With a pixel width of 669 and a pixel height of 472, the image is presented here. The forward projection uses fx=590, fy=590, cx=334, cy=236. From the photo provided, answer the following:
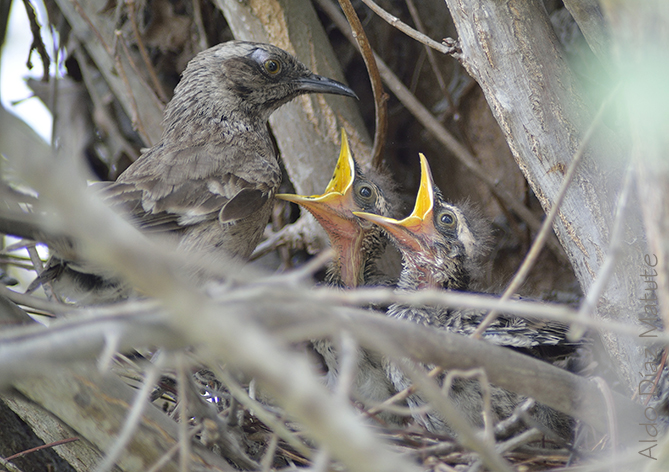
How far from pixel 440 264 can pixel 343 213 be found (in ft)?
1.76

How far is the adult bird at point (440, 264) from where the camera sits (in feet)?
6.44

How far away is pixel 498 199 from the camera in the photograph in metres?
2.90

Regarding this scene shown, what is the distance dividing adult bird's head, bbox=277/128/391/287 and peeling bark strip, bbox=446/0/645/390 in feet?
3.10

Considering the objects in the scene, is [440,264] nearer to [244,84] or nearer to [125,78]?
[244,84]

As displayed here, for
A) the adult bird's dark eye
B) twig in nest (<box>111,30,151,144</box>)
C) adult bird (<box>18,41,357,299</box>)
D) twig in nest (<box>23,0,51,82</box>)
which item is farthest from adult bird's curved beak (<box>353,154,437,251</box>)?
twig in nest (<box>23,0,51,82</box>)

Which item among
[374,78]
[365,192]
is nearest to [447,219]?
[365,192]

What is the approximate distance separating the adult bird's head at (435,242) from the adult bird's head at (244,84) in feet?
2.10

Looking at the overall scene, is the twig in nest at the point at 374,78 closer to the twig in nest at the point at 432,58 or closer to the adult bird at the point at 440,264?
the adult bird at the point at 440,264

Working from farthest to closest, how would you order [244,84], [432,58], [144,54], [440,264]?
[144,54]
[432,58]
[244,84]
[440,264]

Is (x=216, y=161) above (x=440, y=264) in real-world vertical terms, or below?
above

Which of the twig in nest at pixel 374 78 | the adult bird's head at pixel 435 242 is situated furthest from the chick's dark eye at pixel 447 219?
the twig in nest at pixel 374 78

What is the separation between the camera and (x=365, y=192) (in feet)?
8.82

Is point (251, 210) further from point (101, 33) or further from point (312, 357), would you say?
point (101, 33)

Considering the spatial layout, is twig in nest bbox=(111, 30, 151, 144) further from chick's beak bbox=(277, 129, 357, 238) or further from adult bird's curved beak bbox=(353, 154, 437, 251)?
adult bird's curved beak bbox=(353, 154, 437, 251)
